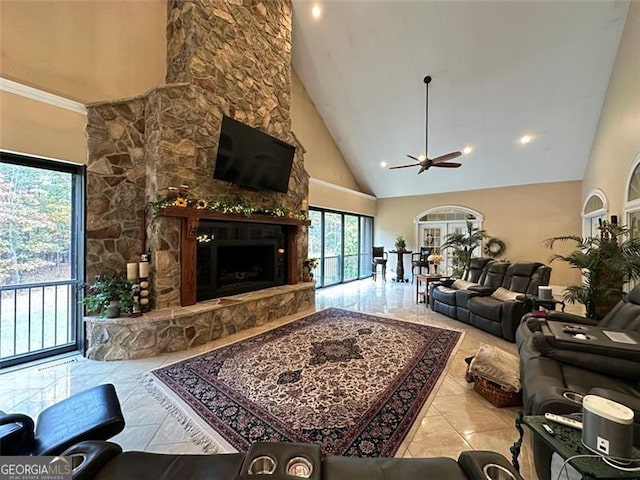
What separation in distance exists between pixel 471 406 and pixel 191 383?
261 centimetres

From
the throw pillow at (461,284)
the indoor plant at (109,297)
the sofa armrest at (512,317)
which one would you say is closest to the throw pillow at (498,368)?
the sofa armrest at (512,317)

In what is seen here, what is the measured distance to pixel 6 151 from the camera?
2939 millimetres

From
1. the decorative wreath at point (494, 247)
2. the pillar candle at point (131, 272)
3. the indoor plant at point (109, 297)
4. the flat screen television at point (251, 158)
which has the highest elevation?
the flat screen television at point (251, 158)

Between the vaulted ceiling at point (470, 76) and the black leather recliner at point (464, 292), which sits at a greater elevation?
the vaulted ceiling at point (470, 76)

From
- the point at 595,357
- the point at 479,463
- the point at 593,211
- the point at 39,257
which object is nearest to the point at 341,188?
the point at 593,211

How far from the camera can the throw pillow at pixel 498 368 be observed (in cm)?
242

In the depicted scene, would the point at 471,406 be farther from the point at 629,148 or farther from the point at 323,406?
the point at 629,148

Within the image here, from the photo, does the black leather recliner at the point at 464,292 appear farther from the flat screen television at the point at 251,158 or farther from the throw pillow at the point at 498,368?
the flat screen television at the point at 251,158

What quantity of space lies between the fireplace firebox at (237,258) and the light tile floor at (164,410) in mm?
965

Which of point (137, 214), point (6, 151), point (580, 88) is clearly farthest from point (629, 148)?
point (6, 151)

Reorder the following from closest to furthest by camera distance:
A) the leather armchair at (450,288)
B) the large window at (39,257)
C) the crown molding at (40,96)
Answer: the crown molding at (40,96) → the large window at (39,257) → the leather armchair at (450,288)

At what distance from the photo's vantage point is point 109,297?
3465mm

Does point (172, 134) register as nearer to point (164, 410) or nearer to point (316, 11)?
point (164, 410)

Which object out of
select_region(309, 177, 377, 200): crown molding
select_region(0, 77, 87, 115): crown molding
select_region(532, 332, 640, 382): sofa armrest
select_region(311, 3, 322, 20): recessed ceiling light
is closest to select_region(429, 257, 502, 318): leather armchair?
select_region(532, 332, 640, 382): sofa armrest
